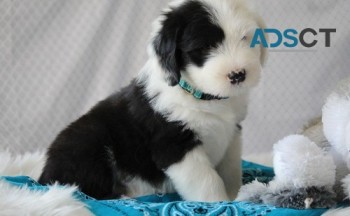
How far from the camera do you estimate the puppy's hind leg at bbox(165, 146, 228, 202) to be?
1.99 meters

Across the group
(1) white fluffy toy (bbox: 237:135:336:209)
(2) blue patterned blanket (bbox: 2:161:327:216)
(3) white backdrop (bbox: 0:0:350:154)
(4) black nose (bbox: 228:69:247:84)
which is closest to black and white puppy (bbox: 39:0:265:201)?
(4) black nose (bbox: 228:69:247:84)

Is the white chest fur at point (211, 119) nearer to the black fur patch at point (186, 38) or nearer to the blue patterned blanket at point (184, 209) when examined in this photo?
the black fur patch at point (186, 38)

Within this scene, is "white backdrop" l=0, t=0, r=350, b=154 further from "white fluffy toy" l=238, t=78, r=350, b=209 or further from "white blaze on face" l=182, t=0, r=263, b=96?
"white fluffy toy" l=238, t=78, r=350, b=209

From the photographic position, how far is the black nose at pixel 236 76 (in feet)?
6.04

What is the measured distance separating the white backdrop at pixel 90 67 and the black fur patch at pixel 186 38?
130cm

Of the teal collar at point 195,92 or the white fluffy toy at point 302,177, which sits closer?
the white fluffy toy at point 302,177

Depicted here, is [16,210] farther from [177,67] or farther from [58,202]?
[177,67]

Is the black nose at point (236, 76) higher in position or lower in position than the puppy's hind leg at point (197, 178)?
higher

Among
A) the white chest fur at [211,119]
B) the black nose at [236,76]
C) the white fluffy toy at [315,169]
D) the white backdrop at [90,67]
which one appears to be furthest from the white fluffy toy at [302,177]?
the white backdrop at [90,67]

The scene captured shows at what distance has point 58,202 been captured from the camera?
5.57ft

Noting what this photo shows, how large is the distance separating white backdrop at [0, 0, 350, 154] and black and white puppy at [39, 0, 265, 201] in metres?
1.11

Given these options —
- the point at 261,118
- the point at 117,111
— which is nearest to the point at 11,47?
the point at 117,111

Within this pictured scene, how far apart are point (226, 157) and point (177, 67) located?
0.54 m

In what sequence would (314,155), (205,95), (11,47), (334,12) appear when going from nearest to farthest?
1. (314,155)
2. (205,95)
3. (334,12)
4. (11,47)
